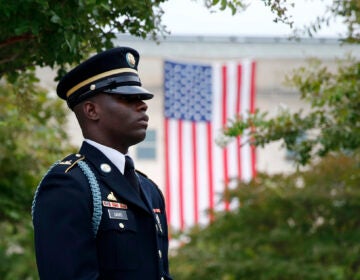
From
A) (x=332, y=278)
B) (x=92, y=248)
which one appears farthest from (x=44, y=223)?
(x=332, y=278)

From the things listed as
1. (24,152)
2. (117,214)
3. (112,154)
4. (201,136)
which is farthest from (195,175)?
(117,214)

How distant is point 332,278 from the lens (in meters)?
21.1

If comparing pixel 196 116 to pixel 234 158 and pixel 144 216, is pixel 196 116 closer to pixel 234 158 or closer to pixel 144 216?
pixel 234 158

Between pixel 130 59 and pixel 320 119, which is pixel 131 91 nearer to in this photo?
pixel 130 59

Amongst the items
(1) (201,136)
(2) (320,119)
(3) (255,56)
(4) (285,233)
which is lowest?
(4) (285,233)

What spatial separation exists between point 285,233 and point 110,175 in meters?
17.3

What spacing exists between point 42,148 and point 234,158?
20.8ft

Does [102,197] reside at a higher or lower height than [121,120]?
lower

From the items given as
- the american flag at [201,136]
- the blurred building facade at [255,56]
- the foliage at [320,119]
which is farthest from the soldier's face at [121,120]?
the blurred building facade at [255,56]

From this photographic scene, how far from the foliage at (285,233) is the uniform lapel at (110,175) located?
51.7ft

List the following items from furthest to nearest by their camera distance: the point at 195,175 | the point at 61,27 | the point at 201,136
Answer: the point at 201,136
the point at 195,175
the point at 61,27

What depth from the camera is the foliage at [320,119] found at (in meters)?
10.2

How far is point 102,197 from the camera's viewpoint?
214 inches

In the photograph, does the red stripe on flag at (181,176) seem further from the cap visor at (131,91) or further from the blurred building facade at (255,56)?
the cap visor at (131,91)
